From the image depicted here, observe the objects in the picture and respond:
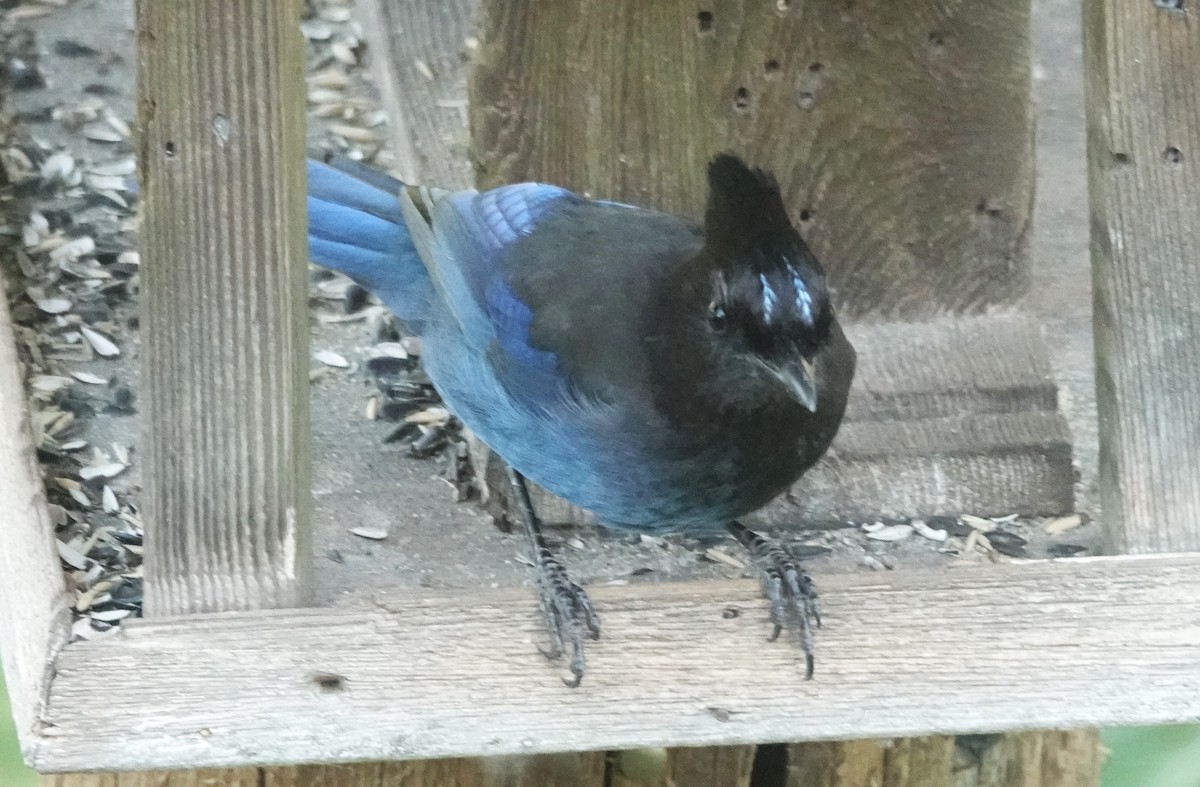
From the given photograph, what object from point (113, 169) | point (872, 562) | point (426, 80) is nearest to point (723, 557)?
point (872, 562)

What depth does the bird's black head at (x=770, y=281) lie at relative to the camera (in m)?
1.59

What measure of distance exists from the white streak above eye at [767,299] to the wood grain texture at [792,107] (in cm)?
65

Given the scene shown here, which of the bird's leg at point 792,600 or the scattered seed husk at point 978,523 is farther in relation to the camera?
the scattered seed husk at point 978,523

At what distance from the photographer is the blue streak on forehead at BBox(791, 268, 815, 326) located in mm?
1583

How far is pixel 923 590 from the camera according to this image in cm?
160

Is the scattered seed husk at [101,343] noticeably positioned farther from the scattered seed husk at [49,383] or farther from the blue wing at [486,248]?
the blue wing at [486,248]

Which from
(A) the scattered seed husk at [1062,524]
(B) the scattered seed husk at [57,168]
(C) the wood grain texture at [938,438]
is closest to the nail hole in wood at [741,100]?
(C) the wood grain texture at [938,438]

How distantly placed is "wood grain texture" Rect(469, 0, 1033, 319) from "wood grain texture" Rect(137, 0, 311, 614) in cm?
70

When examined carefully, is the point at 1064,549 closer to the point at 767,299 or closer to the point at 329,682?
the point at 767,299

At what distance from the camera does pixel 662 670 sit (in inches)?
62.7

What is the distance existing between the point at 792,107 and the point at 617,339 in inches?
21.5

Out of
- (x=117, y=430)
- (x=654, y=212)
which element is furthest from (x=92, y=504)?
(x=654, y=212)

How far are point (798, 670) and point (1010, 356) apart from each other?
944 mm

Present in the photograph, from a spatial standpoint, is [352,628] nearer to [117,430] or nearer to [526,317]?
[526,317]
